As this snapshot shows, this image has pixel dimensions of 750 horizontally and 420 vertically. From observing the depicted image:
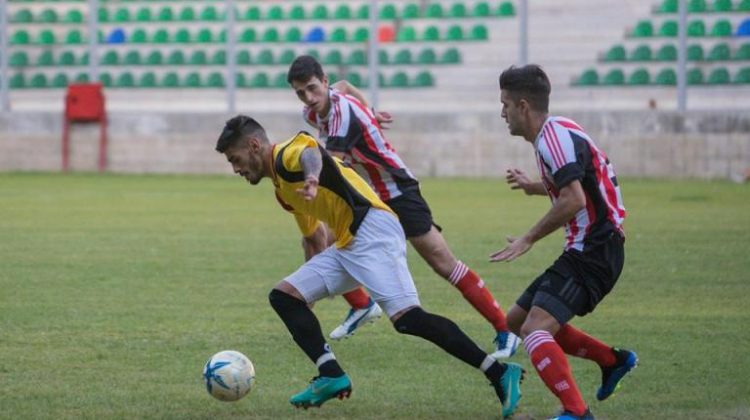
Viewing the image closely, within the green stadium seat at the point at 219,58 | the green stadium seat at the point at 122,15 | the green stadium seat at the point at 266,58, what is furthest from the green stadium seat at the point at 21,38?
the green stadium seat at the point at 266,58

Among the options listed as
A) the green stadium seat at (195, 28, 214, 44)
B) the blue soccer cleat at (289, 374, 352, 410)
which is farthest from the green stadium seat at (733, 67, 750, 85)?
the blue soccer cleat at (289, 374, 352, 410)

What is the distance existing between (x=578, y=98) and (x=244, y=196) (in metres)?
7.03

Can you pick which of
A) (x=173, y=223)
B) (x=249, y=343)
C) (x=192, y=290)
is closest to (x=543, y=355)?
(x=249, y=343)

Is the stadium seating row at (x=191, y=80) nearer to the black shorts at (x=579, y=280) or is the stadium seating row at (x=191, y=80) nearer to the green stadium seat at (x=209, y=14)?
the green stadium seat at (x=209, y=14)

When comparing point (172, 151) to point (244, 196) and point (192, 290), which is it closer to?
point (244, 196)

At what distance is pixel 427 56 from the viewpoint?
26672 millimetres

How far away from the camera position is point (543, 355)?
606 cm

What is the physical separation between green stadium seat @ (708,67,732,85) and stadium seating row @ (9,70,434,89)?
5.56 m

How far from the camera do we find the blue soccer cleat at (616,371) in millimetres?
6695

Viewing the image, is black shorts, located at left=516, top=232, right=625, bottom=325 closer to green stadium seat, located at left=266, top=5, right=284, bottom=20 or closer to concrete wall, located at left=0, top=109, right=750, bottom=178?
concrete wall, located at left=0, top=109, right=750, bottom=178

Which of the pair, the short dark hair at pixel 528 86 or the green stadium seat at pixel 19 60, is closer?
the short dark hair at pixel 528 86

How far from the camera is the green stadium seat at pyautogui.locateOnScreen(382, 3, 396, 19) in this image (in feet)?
92.4

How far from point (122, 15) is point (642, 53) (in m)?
11.7

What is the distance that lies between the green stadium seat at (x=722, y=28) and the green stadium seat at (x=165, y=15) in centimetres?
1193
